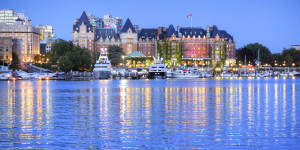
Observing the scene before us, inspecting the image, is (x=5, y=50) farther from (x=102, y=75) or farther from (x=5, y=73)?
(x=102, y=75)

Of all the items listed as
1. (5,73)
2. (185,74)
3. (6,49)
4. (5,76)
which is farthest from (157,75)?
(6,49)

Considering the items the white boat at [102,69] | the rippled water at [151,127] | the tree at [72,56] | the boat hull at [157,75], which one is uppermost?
the tree at [72,56]

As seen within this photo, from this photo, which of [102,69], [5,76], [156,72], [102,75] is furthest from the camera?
[156,72]

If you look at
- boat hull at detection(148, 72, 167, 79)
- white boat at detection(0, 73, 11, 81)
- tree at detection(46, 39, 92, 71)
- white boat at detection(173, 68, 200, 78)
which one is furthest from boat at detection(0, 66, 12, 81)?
white boat at detection(173, 68, 200, 78)

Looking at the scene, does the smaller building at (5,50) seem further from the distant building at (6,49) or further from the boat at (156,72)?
the boat at (156,72)

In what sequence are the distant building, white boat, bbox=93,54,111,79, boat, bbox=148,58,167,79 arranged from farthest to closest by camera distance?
the distant building, boat, bbox=148,58,167,79, white boat, bbox=93,54,111,79

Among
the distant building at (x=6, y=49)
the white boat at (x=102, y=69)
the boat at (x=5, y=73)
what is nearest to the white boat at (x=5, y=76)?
the boat at (x=5, y=73)

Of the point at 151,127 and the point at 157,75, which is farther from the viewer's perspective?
the point at 157,75

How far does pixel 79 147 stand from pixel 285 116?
17859 mm

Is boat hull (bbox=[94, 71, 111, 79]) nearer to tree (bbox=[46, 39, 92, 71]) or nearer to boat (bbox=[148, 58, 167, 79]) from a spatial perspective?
tree (bbox=[46, 39, 92, 71])

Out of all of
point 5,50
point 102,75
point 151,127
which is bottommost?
point 151,127

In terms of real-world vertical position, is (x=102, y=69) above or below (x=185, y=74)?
above

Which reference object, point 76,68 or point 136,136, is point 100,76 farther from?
point 136,136

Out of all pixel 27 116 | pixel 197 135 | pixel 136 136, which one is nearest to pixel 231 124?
pixel 197 135
